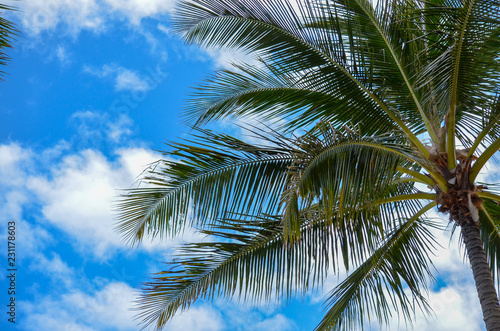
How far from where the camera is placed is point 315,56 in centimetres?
608

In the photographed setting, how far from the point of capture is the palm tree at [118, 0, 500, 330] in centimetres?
521

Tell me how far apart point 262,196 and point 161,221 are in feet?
3.76

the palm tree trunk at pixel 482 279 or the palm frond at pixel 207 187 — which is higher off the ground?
the palm frond at pixel 207 187

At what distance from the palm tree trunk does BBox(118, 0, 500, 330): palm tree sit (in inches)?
0.5

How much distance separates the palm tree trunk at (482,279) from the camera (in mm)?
5094

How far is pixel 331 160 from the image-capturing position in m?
4.96

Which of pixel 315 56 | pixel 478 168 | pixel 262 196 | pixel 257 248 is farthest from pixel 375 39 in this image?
pixel 257 248

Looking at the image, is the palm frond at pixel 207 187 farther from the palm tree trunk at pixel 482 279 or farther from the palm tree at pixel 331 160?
the palm tree trunk at pixel 482 279

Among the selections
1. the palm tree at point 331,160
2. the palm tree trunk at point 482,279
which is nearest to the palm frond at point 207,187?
the palm tree at point 331,160

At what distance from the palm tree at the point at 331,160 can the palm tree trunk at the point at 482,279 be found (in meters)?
0.01

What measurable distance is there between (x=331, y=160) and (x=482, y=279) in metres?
1.87

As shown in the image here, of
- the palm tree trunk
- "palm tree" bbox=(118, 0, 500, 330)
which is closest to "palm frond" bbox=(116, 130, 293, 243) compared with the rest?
"palm tree" bbox=(118, 0, 500, 330)

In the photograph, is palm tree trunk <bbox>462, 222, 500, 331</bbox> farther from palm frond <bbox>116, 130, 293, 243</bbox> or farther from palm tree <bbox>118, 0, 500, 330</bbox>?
palm frond <bbox>116, 130, 293, 243</bbox>

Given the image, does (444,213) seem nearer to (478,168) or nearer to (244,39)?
(478,168)
